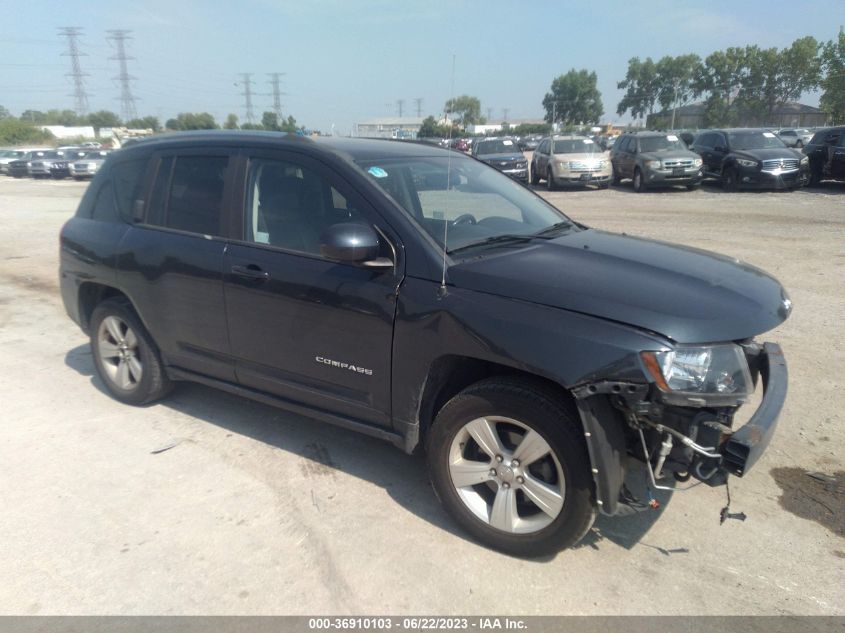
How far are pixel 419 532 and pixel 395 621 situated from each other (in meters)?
0.62

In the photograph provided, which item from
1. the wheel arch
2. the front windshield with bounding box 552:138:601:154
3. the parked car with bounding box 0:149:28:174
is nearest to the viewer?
the wheel arch

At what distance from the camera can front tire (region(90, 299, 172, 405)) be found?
457 centimetres

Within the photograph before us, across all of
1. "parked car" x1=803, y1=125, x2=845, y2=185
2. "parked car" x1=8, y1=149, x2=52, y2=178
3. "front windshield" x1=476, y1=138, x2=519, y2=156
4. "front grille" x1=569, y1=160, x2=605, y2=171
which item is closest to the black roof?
"front grille" x1=569, y1=160, x2=605, y2=171

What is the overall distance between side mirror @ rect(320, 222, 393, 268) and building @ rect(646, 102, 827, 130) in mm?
71760

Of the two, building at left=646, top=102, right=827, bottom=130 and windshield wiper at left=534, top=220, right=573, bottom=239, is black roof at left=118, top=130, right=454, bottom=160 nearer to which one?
windshield wiper at left=534, top=220, right=573, bottom=239

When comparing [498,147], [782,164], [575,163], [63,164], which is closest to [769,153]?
[782,164]

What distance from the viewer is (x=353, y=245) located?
312 cm

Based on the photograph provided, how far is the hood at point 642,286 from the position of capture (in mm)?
2662

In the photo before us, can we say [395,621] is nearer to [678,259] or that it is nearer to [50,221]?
[678,259]

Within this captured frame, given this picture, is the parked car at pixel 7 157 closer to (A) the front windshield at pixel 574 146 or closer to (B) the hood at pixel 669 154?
(A) the front windshield at pixel 574 146

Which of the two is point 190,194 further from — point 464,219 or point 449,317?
point 449,317

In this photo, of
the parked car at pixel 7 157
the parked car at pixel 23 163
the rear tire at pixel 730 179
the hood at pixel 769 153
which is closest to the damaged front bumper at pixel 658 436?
the hood at pixel 769 153

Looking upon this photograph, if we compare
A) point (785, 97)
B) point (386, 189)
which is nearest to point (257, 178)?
point (386, 189)

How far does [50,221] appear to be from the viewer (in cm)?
1612
